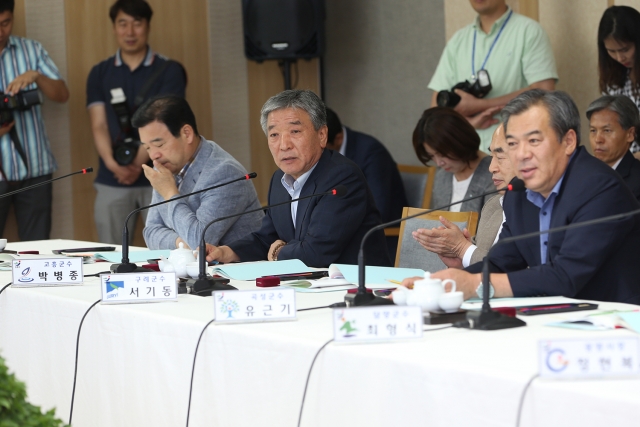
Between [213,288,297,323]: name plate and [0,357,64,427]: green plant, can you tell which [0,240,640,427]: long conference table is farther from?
[0,357,64,427]: green plant

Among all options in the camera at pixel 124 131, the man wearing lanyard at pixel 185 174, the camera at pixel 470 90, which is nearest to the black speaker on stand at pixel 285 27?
the camera at pixel 124 131

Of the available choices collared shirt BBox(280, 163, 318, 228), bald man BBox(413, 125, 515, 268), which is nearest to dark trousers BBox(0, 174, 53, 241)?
collared shirt BBox(280, 163, 318, 228)

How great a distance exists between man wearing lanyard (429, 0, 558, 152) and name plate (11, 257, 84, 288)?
7.71ft

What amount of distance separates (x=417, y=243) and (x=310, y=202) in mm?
438

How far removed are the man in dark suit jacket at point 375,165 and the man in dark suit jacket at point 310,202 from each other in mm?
1303

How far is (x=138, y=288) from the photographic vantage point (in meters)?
2.00

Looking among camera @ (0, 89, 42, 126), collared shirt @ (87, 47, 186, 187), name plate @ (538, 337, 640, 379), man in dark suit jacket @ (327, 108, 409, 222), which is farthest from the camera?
collared shirt @ (87, 47, 186, 187)

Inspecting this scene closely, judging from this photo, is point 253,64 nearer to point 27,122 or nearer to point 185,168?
point 27,122

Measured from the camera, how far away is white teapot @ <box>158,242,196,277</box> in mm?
2307

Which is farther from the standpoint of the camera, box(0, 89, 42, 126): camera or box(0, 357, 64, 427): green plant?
box(0, 89, 42, 126): camera

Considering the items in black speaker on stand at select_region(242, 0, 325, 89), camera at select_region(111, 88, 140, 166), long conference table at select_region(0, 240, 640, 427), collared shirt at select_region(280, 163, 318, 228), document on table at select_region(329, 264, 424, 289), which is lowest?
long conference table at select_region(0, 240, 640, 427)

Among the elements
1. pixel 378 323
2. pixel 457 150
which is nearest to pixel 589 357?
pixel 378 323

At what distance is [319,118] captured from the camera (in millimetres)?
2959

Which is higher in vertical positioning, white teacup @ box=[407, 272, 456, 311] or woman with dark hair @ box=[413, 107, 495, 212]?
woman with dark hair @ box=[413, 107, 495, 212]
